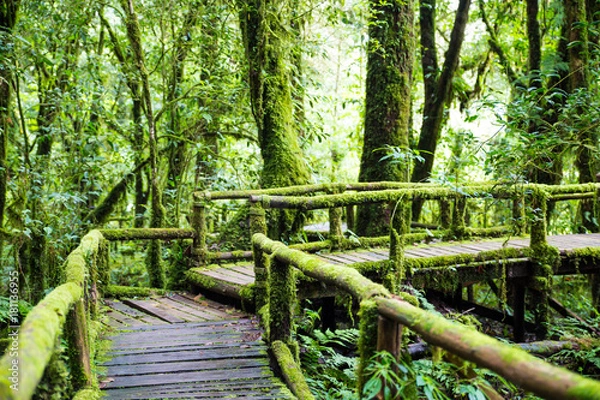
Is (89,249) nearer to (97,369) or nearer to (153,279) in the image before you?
(97,369)

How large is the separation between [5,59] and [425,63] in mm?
9584

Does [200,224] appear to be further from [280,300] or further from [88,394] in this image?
[88,394]

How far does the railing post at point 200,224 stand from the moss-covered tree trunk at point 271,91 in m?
1.35

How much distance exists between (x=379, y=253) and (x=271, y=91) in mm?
3481

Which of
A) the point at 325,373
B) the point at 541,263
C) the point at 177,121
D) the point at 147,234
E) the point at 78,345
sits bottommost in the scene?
the point at 325,373

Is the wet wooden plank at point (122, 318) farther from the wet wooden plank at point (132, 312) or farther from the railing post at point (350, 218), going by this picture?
the railing post at point (350, 218)

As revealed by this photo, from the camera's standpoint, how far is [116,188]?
11.2 m

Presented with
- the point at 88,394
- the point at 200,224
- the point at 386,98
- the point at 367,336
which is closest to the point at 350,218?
the point at 386,98

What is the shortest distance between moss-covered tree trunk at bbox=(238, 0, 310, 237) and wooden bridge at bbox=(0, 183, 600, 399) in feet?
2.61

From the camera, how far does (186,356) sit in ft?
16.3

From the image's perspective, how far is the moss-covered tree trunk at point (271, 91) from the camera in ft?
30.3

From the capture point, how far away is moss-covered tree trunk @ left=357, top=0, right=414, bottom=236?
31.3 feet

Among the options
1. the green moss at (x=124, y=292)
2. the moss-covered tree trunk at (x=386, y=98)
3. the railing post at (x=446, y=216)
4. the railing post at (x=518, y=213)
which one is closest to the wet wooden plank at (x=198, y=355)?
the green moss at (x=124, y=292)

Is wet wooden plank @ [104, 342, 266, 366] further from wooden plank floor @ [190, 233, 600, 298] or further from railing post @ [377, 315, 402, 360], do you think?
railing post @ [377, 315, 402, 360]
